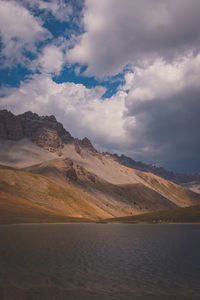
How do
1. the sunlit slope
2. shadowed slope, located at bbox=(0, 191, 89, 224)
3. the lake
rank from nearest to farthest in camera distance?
the lake, shadowed slope, located at bbox=(0, 191, 89, 224), the sunlit slope

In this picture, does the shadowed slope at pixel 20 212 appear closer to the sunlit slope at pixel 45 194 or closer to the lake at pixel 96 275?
the sunlit slope at pixel 45 194

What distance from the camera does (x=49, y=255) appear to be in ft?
101

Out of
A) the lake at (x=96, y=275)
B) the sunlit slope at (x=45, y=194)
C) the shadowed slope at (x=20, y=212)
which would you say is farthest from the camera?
the sunlit slope at (x=45, y=194)

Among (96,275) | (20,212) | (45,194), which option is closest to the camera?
(96,275)

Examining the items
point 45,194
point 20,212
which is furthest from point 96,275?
point 45,194

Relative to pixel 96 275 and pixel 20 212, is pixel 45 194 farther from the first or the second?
pixel 96 275

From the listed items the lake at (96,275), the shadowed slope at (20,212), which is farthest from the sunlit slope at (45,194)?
the lake at (96,275)

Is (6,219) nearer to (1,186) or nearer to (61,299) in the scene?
(1,186)

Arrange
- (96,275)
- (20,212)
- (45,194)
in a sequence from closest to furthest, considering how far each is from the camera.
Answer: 1. (96,275)
2. (20,212)
3. (45,194)

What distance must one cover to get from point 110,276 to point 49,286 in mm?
5829

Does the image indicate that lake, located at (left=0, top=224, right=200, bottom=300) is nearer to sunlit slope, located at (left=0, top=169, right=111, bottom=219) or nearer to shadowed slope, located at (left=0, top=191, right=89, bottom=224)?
shadowed slope, located at (left=0, top=191, right=89, bottom=224)

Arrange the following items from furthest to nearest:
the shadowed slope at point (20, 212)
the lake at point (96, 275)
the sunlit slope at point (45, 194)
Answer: the sunlit slope at point (45, 194) → the shadowed slope at point (20, 212) → the lake at point (96, 275)

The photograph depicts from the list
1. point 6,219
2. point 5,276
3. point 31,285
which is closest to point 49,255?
point 5,276

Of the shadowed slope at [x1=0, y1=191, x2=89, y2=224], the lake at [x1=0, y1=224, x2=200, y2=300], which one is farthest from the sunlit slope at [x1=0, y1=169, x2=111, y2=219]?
the lake at [x1=0, y1=224, x2=200, y2=300]
